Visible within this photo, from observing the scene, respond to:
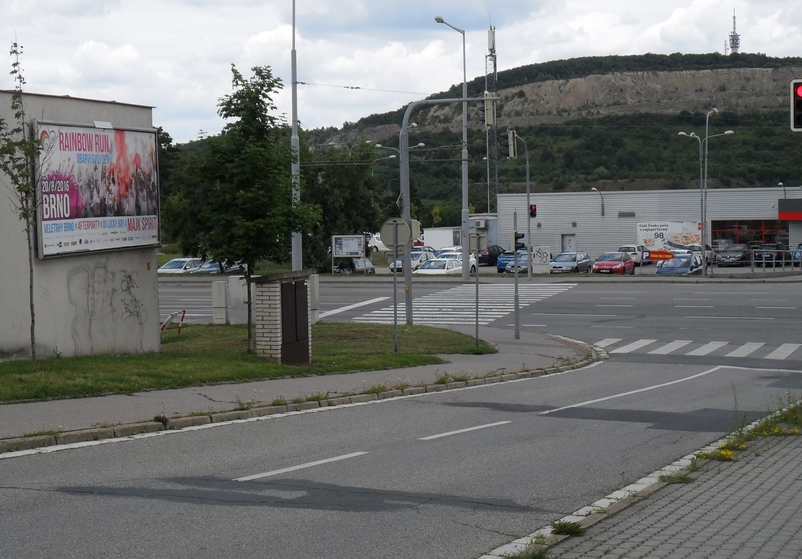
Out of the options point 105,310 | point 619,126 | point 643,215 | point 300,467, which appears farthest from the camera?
point 619,126

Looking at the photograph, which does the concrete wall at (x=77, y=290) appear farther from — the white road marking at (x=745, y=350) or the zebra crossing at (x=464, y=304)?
the white road marking at (x=745, y=350)

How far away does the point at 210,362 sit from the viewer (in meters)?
18.1

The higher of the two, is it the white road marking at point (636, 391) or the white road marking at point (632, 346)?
the white road marking at point (636, 391)

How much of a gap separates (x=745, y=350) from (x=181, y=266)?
4327 centimetres

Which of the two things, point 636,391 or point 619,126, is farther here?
point 619,126

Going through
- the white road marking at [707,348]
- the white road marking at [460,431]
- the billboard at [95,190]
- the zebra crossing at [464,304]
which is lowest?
the white road marking at [707,348]

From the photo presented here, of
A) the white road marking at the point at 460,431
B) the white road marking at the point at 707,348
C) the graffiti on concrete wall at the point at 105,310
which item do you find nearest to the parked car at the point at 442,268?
the white road marking at the point at 707,348

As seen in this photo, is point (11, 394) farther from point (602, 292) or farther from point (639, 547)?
point (602, 292)

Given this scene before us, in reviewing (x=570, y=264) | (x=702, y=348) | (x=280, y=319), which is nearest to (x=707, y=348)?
(x=702, y=348)

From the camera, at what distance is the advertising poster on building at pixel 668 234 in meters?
69.2

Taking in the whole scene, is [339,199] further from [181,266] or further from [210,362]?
[210,362]

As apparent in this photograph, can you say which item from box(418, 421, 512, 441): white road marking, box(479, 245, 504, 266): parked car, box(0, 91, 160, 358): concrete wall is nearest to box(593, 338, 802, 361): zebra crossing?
box(0, 91, 160, 358): concrete wall

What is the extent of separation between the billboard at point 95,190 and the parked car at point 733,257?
52.3 m

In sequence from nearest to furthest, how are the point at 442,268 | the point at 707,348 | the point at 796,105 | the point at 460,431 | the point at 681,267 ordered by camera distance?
the point at 460,431
the point at 796,105
the point at 707,348
the point at 681,267
the point at 442,268
